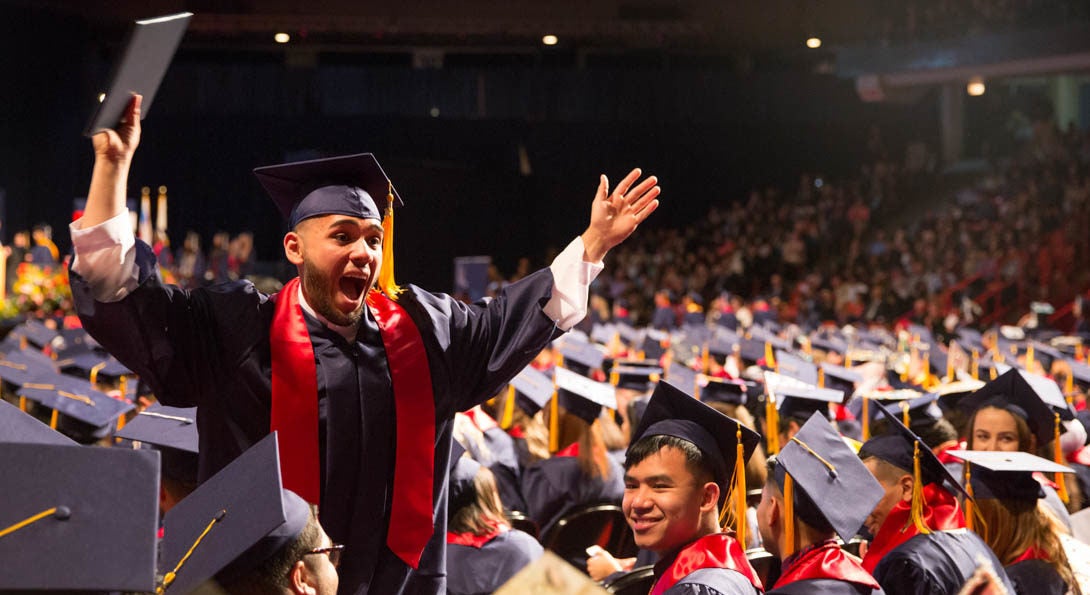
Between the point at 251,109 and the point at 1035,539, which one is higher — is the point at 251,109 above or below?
above

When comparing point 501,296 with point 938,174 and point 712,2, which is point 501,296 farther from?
point 938,174

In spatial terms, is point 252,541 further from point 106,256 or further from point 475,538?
point 475,538

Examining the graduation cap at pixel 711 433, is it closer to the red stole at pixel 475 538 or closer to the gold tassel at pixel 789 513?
the gold tassel at pixel 789 513

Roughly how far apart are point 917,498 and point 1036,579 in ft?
1.30

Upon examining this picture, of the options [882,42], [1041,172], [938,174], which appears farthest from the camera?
[938,174]

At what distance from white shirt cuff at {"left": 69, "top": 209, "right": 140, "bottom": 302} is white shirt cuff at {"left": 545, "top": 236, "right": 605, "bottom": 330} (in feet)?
2.68

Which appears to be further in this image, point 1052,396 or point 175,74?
point 175,74

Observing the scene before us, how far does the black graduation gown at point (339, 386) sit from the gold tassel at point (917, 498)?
155 centimetres

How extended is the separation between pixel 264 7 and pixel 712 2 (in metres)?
8.05

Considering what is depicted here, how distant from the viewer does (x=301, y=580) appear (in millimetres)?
1879

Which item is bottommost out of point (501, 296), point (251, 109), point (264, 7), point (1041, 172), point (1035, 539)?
point (1035, 539)

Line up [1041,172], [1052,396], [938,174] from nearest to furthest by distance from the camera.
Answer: [1052,396] → [1041,172] → [938,174]

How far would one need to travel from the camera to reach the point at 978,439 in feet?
15.7

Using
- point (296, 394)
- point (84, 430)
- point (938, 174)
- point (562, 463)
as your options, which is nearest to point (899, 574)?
point (296, 394)
